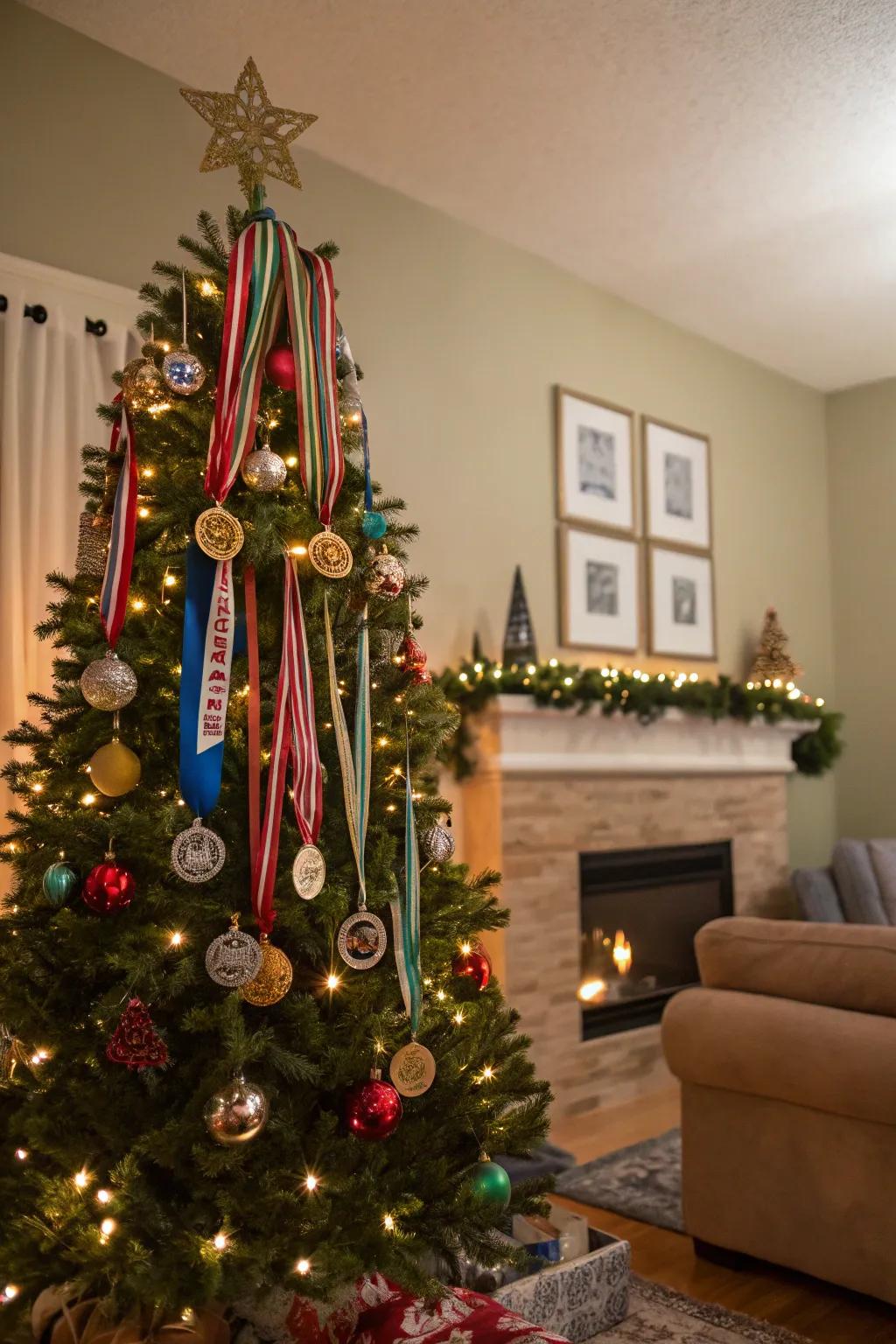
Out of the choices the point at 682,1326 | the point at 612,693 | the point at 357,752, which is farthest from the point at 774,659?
the point at 357,752

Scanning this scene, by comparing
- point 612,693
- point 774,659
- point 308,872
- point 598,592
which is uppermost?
point 598,592

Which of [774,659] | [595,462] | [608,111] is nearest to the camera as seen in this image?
[608,111]

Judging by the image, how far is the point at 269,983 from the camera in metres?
1.47

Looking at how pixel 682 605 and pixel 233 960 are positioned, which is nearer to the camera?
pixel 233 960

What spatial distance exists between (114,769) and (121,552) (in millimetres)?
307

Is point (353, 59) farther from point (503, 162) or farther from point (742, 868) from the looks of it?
point (742, 868)

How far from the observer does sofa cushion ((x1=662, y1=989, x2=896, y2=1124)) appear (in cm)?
214

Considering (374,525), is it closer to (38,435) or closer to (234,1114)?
(234,1114)

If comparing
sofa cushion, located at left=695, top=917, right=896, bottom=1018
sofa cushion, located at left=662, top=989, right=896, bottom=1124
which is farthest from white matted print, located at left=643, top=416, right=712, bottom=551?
sofa cushion, located at left=662, top=989, right=896, bottom=1124

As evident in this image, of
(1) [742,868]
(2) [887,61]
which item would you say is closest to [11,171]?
(2) [887,61]

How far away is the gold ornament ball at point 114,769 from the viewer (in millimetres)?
1472

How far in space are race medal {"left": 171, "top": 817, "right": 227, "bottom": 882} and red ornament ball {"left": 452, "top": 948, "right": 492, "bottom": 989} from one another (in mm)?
504

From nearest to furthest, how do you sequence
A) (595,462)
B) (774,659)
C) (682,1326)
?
(682,1326)
(595,462)
(774,659)

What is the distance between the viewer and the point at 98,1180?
1.46m
